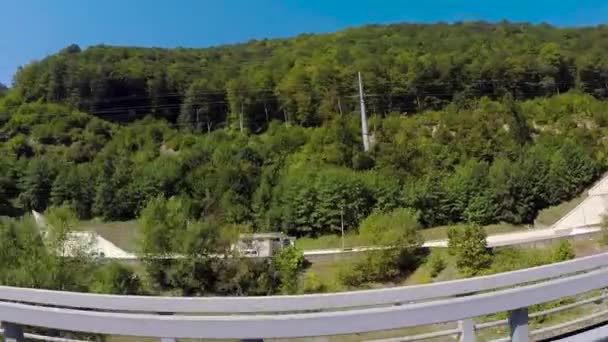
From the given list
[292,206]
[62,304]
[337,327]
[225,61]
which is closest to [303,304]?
[337,327]

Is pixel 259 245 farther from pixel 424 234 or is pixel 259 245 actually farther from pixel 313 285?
pixel 424 234

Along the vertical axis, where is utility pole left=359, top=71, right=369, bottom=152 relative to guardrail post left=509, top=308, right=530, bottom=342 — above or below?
above

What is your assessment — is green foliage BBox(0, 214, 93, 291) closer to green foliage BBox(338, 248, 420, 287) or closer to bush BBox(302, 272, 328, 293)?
bush BBox(302, 272, 328, 293)

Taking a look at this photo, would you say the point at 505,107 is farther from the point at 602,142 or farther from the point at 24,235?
the point at 24,235

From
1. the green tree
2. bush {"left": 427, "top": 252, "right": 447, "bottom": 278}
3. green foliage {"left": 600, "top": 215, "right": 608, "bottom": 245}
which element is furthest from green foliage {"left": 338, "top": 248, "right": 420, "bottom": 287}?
the green tree

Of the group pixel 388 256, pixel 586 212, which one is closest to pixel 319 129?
pixel 586 212
